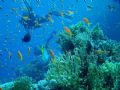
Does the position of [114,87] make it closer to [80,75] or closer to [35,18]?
[80,75]

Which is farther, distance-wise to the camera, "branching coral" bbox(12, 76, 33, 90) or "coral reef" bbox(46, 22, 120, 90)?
"branching coral" bbox(12, 76, 33, 90)

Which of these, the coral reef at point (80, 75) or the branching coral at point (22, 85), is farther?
the branching coral at point (22, 85)

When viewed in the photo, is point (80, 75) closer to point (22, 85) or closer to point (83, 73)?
point (83, 73)

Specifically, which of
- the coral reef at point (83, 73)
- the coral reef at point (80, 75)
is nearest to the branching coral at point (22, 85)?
the coral reef at point (80, 75)

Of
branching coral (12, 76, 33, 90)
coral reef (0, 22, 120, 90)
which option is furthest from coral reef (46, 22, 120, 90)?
branching coral (12, 76, 33, 90)

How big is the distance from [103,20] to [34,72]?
17380 millimetres

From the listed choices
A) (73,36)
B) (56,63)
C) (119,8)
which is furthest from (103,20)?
(56,63)

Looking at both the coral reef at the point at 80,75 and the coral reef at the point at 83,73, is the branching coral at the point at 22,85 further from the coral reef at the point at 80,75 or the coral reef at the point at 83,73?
the coral reef at the point at 83,73

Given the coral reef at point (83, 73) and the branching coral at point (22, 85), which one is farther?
the branching coral at point (22, 85)

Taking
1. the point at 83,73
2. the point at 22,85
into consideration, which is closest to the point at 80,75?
the point at 83,73

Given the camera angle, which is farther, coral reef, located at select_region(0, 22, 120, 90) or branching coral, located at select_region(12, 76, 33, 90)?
branching coral, located at select_region(12, 76, 33, 90)

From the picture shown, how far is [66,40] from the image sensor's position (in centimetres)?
1131

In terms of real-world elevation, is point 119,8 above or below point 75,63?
above

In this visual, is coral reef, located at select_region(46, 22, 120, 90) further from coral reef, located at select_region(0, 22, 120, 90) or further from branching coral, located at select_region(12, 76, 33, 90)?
branching coral, located at select_region(12, 76, 33, 90)
